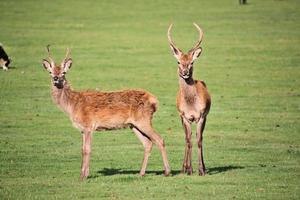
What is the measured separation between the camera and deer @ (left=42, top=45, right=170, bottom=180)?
15109 millimetres

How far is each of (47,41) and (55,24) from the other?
18.9 feet

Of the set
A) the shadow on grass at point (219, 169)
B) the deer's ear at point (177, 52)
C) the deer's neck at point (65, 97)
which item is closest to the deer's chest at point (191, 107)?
the deer's ear at point (177, 52)

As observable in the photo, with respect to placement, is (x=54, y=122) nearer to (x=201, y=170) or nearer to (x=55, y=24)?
(x=201, y=170)

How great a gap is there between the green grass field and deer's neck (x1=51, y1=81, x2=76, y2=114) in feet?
4.00

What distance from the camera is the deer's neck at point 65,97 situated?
50.7 feet

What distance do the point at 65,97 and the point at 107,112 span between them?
2.84 feet

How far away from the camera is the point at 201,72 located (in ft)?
109

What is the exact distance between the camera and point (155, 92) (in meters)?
28.6

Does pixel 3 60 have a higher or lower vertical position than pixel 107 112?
higher

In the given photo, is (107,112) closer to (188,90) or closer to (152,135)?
(152,135)

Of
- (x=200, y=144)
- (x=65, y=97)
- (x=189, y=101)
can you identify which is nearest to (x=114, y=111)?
(x=65, y=97)

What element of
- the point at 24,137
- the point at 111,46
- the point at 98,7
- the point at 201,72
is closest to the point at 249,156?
the point at 24,137

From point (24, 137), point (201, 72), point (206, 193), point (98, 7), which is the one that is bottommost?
point (206, 193)

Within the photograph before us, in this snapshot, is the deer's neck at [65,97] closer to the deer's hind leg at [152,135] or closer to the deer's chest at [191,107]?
the deer's hind leg at [152,135]
